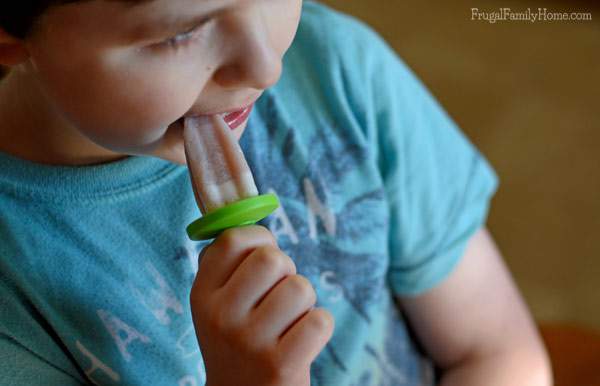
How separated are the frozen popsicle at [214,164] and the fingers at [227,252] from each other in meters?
0.02

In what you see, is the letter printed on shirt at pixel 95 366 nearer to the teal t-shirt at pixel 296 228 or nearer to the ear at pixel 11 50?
the teal t-shirt at pixel 296 228

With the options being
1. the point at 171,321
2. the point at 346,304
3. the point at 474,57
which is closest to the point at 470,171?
the point at 346,304

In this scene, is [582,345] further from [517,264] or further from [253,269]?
[253,269]

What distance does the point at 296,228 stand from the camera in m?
0.75

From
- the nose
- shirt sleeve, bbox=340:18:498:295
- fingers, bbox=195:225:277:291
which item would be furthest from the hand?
shirt sleeve, bbox=340:18:498:295

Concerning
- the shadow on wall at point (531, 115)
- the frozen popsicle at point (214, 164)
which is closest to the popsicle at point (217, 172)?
the frozen popsicle at point (214, 164)

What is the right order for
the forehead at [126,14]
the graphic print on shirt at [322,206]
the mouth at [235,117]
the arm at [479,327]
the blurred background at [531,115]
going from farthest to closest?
the blurred background at [531,115]
the arm at [479,327]
the graphic print on shirt at [322,206]
the mouth at [235,117]
the forehead at [126,14]

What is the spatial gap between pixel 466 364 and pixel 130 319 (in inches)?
14.8

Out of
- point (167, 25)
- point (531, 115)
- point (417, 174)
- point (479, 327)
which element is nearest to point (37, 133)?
point (167, 25)

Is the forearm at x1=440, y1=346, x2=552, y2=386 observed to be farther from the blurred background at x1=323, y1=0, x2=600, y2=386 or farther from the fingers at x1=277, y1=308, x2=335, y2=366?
the fingers at x1=277, y1=308, x2=335, y2=366

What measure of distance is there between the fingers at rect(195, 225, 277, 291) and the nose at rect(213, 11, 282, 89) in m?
0.10

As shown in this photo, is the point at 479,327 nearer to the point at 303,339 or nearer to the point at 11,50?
the point at 303,339

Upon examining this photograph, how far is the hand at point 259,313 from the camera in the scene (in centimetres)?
58

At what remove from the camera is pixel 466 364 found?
0.88 m
